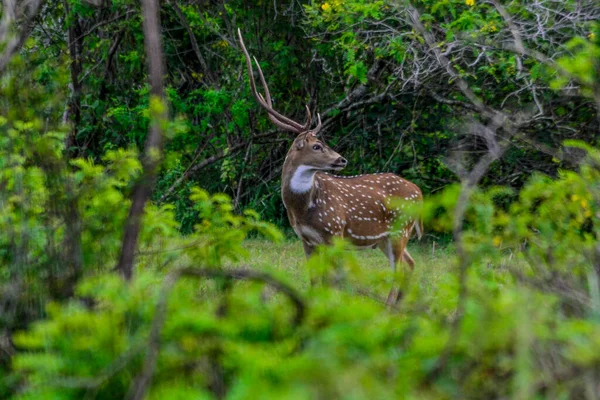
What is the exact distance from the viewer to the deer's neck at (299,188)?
711 centimetres

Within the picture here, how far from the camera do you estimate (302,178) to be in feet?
23.8

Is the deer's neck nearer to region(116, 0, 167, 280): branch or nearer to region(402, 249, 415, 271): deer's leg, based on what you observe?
region(402, 249, 415, 271): deer's leg

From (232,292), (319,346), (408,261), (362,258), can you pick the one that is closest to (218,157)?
(362,258)

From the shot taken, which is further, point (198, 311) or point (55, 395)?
point (198, 311)

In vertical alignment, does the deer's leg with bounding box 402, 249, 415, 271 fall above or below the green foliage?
below

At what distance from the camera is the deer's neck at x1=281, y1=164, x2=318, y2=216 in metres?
7.11

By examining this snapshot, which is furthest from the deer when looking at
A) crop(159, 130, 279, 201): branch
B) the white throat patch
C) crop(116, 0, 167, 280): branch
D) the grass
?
crop(116, 0, 167, 280): branch

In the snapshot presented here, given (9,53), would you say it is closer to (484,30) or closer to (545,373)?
(545,373)

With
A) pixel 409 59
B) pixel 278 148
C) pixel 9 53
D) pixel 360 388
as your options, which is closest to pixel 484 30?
pixel 409 59

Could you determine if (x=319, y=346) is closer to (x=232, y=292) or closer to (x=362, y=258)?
(x=232, y=292)

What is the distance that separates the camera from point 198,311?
7.50 feet

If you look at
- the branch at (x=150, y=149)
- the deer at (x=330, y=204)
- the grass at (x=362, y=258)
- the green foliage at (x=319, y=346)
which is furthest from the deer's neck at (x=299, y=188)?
the green foliage at (x=319, y=346)

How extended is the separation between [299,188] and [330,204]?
28cm

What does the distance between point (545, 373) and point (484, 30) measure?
6695 millimetres
